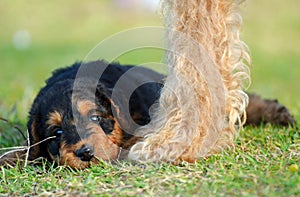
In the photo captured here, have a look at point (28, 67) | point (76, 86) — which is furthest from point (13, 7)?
point (76, 86)

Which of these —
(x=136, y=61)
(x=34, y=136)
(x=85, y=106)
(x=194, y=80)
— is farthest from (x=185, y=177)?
(x=136, y=61)

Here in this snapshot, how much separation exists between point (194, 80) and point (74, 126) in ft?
4.69

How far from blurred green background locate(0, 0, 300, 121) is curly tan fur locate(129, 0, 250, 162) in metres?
5.21

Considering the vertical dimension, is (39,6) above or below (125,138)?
above

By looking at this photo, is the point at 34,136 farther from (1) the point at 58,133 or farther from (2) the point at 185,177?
A: (2) the point at 185,177

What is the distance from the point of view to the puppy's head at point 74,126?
5246 mm

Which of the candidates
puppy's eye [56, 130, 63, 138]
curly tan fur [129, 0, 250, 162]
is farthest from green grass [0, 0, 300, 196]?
puppy's eye [56, 130, 63, 138]

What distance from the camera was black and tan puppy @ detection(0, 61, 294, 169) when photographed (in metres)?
5.33

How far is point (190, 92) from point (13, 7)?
18621 mm

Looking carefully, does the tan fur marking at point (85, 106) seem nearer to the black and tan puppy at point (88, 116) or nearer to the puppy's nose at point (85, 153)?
the black and tan puppy at point (88, 116)

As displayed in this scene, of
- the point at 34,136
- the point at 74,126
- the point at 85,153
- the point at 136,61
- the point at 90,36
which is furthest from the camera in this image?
the point at 90,36

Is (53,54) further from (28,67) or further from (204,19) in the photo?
(204,19)

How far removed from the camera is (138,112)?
19.9ft

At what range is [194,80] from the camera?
4664 mm
